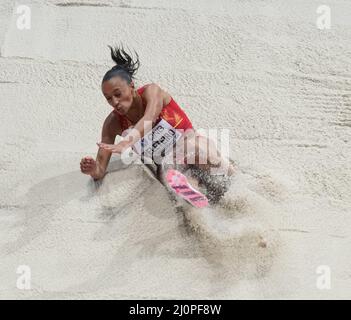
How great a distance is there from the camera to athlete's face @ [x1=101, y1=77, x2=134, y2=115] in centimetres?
222

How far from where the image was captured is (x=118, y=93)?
224 cm

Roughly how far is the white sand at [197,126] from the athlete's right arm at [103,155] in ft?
0.30

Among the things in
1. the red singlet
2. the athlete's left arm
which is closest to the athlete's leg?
the red singlet

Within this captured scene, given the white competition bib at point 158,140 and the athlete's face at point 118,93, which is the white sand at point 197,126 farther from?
the athlete's face at point 118,93

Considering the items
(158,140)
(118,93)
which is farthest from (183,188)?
(118,93)

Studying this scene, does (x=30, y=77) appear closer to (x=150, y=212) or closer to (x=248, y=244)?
(x=150, y=212)

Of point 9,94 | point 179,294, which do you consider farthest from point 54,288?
point 9,94

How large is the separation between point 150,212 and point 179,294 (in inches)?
14.7

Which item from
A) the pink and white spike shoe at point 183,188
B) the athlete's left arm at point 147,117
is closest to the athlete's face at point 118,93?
the athlete's left arm at point 147,117

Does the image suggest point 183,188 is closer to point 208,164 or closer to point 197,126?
point 208,164

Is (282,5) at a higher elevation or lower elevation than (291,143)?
higher

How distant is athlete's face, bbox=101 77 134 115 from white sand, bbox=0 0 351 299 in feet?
1.47

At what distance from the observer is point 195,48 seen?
3299 mm

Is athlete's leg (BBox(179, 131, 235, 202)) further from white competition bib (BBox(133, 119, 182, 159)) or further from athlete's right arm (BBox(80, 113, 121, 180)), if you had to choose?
athlete's right arm (BBox(80, 113, 121, 180))
